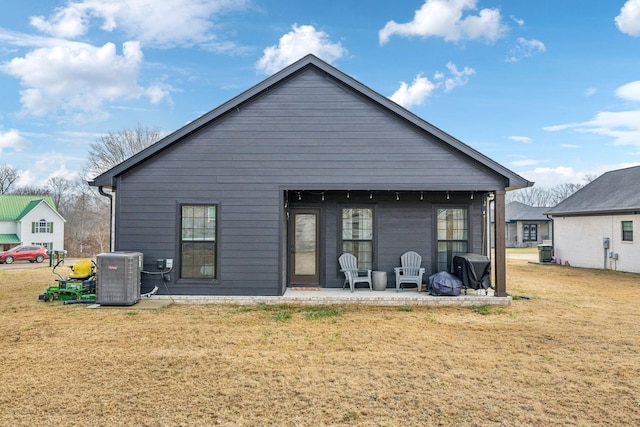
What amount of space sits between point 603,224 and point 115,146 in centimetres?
3021

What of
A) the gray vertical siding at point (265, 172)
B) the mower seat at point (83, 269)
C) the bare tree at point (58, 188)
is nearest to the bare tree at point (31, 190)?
the bare tree at point (58, 188)

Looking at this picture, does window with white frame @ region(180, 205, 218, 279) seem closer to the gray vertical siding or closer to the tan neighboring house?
the gray vertical siding

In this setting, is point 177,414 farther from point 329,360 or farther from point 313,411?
point 329,360

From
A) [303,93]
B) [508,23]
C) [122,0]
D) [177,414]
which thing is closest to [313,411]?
[177,414]

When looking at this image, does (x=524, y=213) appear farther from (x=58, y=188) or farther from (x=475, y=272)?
(x=58, y=188)

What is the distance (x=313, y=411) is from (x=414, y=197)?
22.3 feet

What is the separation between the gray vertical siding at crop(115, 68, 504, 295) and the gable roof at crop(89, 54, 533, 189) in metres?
0.14

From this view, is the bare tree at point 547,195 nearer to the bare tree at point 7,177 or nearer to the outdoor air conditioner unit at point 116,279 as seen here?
the outdoor air conditioner unit at point 116,279

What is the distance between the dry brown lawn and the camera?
3.29 meters

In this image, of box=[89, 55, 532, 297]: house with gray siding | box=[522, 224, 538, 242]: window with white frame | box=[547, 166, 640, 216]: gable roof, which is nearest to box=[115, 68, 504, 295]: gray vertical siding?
box=[89, 55, 532, 297]: house with gray siding

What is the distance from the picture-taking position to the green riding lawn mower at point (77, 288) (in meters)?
8.22

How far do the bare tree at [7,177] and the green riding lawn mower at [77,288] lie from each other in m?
42.9

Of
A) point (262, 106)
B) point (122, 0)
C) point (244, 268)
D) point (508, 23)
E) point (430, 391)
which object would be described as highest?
point (508, 23)

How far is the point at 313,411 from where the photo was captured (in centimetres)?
331
